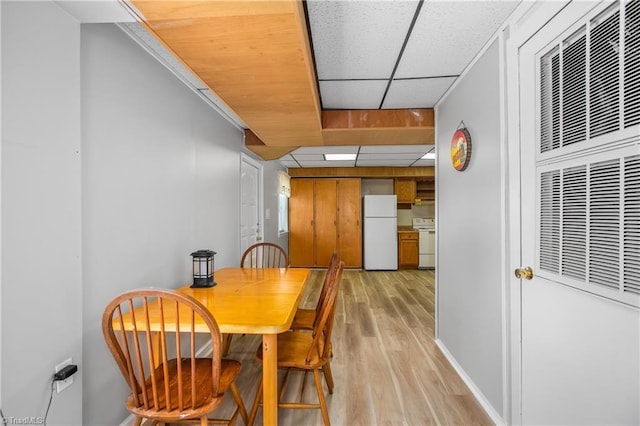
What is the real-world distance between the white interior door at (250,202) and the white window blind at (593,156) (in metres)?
3.00

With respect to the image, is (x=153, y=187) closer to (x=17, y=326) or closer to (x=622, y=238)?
(x=17, y=326)

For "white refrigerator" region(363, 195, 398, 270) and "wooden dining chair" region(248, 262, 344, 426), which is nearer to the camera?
"wooden dining chair" region(248, 262, 344, 426)

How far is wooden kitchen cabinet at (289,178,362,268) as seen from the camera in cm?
653

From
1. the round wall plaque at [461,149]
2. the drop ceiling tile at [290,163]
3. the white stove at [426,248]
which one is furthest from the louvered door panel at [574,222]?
the white stove at [426,248]

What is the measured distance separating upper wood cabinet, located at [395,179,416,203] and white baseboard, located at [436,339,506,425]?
4.53m

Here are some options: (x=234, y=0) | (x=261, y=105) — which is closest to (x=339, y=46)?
(x=261, y=105)

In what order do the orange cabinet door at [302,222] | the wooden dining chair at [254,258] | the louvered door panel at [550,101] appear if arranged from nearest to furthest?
the louvered door panel at [550,101], the wooden dining chair at [254,258], the orange cabinet door at [302,222]

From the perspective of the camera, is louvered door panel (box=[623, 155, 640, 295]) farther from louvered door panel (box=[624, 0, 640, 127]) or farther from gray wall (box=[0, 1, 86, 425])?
gray wall (box=[0, 1, 86, 425])

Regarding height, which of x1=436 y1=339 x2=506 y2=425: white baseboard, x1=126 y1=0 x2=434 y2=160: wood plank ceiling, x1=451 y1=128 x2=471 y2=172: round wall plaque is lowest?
x1=436 y1=339 x2=506 y2=425: white baseboard

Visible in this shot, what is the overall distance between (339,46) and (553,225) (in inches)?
60.5

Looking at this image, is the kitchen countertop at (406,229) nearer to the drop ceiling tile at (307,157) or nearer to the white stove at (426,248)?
the white stove at (426,248)

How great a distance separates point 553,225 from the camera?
1.28 meters

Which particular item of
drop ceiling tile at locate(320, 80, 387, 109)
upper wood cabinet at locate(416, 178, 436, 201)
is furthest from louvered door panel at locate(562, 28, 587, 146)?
upper wood cabinet at locate(416, 178, 436, 201)

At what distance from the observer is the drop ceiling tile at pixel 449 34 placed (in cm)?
145
